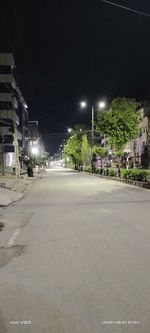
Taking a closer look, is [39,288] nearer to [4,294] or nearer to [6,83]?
[4,294]

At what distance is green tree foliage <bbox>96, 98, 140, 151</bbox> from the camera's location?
41750 mm

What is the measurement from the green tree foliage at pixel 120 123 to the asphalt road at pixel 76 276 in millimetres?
29596

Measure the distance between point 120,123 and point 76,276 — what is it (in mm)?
35962

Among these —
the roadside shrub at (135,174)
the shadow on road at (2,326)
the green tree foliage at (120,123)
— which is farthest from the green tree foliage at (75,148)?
the shadow on road at (2,326)

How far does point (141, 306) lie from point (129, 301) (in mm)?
226

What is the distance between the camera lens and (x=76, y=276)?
6637mm

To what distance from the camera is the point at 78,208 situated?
1634cm

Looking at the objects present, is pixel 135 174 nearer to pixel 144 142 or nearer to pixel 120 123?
pixel 120 123

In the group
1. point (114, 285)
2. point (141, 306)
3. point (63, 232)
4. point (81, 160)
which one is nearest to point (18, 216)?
point (63, 232)

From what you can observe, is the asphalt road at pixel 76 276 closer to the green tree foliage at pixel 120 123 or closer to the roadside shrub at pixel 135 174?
the roadside shrub at pixel 135 174

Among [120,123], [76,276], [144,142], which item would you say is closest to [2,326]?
[76,276]

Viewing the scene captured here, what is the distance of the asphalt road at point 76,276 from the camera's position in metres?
4.79

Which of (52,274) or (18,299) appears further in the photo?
(52,274)

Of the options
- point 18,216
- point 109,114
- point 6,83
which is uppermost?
point 6,83
